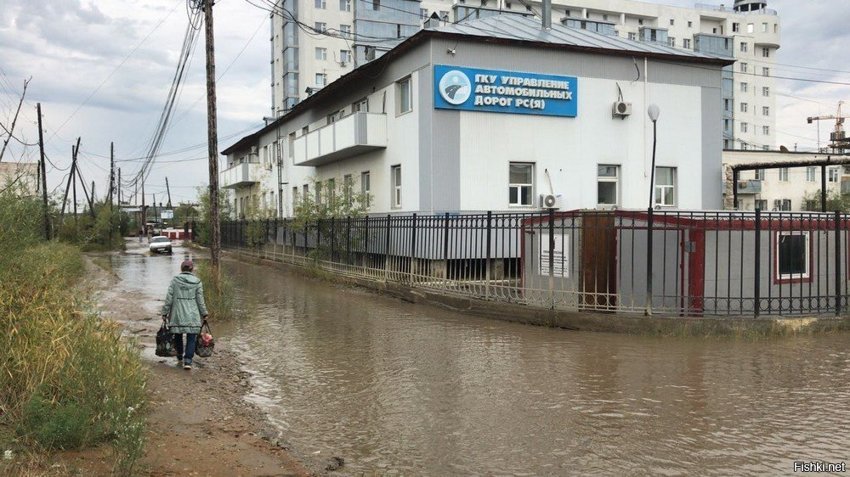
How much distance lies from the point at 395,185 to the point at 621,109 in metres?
8.31

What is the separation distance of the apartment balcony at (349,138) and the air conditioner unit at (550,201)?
20.2 feet

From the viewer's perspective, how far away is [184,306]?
9.10 m

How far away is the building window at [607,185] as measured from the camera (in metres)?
25.2

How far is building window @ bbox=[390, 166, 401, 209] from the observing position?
25.2 meters

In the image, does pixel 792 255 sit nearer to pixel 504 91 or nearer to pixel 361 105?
pixel 504 91

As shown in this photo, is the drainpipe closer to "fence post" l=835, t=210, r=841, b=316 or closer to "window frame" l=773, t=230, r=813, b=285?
"window frame" l=773, t=230, r=813, b=285

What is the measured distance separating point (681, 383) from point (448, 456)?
3.90 metres

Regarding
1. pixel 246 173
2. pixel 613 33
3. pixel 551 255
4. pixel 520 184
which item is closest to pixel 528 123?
pixel 520 184

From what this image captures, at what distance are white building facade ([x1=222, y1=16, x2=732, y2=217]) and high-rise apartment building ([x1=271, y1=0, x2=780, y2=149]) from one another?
3983 cm

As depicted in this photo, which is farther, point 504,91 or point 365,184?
point 365,184

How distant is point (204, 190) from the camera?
52.2 m

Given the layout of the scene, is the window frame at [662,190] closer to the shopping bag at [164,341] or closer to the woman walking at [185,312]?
the woman walking at [185,312]

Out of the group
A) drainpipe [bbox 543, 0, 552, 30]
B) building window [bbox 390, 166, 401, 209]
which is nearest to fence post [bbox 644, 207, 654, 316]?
building window [bbox 390, 166, 401, 209]

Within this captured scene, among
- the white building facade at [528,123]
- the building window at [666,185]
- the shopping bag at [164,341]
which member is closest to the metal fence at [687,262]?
the shopping bag at [164,341]
